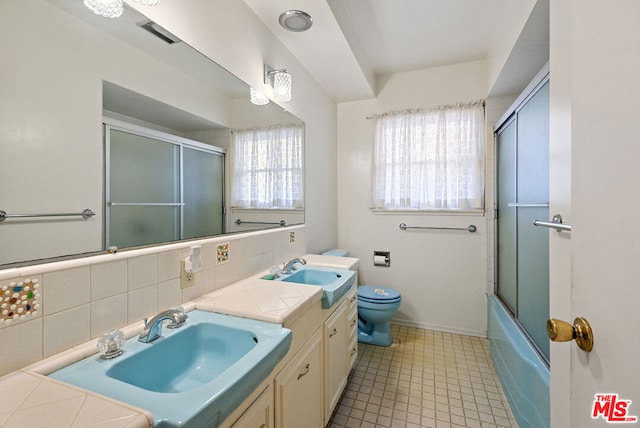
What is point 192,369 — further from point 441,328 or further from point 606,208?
point 441,328

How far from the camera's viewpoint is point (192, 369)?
96 cm

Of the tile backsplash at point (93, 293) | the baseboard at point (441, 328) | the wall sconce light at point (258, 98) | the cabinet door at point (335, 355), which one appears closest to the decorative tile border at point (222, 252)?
the tile backsplash at point (93, 293)

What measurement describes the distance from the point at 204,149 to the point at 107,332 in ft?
2.87

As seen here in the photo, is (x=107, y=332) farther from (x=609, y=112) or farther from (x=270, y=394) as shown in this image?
(x=609, y=112)

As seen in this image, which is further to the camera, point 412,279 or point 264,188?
point 412,279

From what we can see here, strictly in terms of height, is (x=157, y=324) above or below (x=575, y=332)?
below

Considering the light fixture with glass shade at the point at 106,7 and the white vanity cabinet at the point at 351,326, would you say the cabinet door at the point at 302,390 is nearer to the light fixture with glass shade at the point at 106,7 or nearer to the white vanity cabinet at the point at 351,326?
the white vanity cabinet at the point at 351,326

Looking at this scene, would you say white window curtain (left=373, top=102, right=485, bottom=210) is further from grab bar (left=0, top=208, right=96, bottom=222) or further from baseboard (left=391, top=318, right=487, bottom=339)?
grab bar (left=0, top=208, right=96, bottom=222)

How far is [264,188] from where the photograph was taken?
1784mm

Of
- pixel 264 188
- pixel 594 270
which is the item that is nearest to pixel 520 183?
pixel 594 270

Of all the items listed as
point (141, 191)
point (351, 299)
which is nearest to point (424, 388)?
point (351, 299)

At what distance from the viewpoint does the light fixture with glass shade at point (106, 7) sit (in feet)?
2.83

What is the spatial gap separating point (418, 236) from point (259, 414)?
2.32 meters
